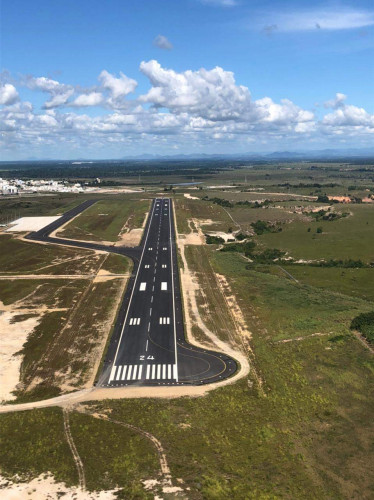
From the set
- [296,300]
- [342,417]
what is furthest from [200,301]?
[342,417]

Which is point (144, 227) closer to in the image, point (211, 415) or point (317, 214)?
point (317, 214)

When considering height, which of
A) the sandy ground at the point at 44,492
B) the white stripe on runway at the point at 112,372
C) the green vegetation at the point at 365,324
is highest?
the green vegetation at the point at 365,324

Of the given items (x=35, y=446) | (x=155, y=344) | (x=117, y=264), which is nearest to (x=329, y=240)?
(x=117, y=264)

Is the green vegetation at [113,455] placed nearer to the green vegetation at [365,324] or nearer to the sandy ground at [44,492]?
the sandy ground at [44,492]

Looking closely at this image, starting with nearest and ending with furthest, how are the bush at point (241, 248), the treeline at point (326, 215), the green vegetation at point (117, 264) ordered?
1. the green vegetation at point (117, 264)
2. the bush at point (241, 248)
3. the treeline at point (326, 215)

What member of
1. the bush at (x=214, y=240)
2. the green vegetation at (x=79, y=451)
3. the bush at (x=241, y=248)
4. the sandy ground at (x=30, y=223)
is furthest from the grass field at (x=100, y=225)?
the green vegetation at (x=79, y=451)
